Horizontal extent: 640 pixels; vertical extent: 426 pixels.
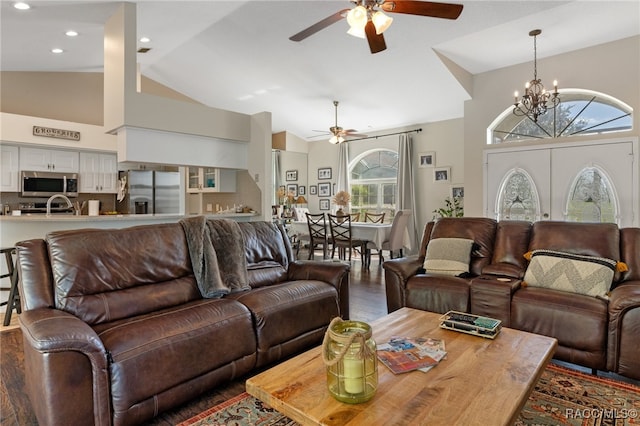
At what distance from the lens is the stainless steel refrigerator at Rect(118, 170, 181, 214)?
6719 mm

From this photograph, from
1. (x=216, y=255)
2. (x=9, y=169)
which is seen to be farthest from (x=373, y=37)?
(x=9, y=169)

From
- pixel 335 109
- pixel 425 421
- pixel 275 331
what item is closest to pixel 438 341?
pixel 425 421

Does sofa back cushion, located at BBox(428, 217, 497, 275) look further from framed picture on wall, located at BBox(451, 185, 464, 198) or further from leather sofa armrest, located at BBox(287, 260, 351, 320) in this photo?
framed picture on wall, located at BBox(451, 185, 464, 198)

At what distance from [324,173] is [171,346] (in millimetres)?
7455

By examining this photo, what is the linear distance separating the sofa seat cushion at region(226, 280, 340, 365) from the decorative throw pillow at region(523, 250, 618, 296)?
1.55 meters

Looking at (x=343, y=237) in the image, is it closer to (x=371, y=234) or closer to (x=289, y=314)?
(x=371, y=234)

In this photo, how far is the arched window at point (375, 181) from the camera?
26.6ft

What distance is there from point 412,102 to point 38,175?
618 cm

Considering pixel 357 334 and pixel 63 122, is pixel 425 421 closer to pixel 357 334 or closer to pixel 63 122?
pixel 357 334

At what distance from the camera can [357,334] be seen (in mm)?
1350

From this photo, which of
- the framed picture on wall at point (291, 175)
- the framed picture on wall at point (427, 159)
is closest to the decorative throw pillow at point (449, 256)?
the framed picture on wall at point (427, 159)

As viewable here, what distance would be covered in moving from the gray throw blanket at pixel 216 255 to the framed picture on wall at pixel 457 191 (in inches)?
200

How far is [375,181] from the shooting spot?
8391 millimetres

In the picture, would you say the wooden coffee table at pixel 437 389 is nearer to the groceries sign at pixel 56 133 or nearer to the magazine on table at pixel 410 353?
the magazine on table at pixel 410 353
